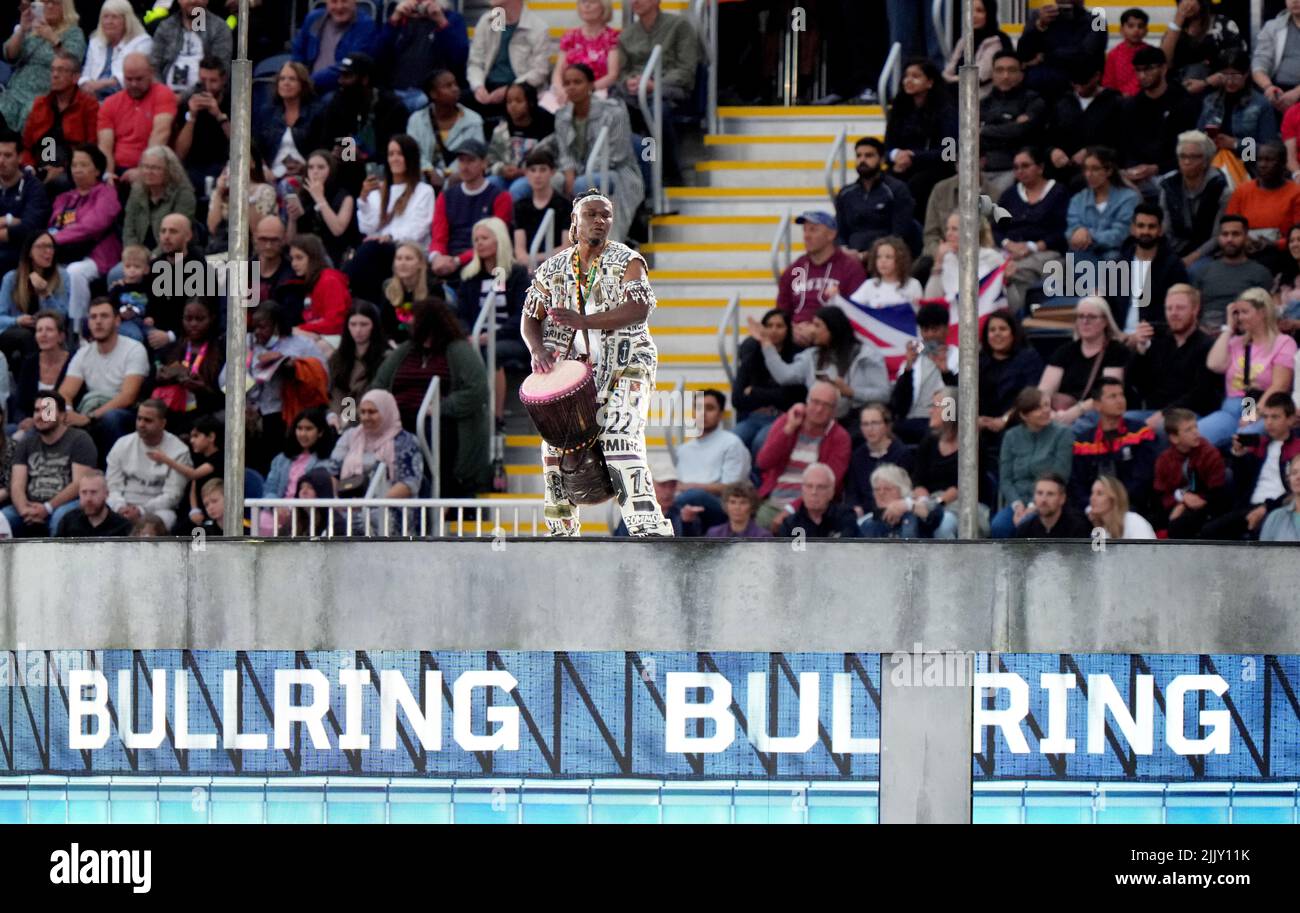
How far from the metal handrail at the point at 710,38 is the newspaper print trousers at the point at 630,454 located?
223 inches

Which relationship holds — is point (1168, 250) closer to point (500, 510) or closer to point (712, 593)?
point (500, 510)

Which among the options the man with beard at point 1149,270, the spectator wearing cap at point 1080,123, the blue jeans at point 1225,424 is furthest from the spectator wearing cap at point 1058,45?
the blue jeans at point 1225,424

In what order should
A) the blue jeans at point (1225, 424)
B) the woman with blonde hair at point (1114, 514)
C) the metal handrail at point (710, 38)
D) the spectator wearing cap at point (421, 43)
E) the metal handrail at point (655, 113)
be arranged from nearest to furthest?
the woman with blonde hair at point (1114, 514), the blue jeans at point (1225, 424), the metal handrail at point (655, 113), the metal handrail at point (710, 38), the spectator wearing cap at point (421, 43)

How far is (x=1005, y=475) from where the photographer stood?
14.3 m

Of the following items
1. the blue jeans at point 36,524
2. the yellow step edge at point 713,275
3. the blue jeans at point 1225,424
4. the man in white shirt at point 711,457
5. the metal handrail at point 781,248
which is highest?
the metal handrail at point 781,248

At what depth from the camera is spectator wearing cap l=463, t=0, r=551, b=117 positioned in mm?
17266

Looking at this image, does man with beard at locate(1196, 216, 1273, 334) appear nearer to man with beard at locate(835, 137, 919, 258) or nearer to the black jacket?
the black jacket

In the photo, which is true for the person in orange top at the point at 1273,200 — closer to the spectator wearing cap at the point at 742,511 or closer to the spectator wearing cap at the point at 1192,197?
the spectator wearing cap at the point at 1192,197

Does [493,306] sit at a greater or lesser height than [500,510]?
greater

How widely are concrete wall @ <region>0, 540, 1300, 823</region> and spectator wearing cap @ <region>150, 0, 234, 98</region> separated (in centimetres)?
740

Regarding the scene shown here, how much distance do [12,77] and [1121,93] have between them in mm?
7765

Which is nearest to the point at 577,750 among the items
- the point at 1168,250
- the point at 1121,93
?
the point at 1168,250

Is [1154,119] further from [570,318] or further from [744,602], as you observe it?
[744,602]

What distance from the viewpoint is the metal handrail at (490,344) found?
15.0m
